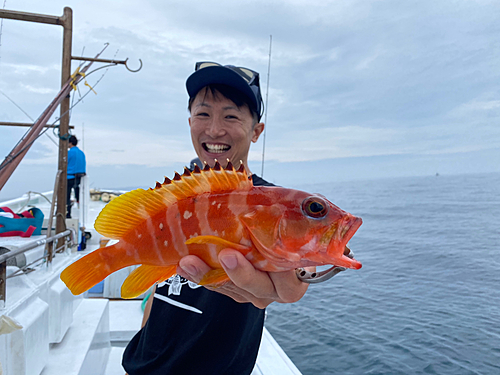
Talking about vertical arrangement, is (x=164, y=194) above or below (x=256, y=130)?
below

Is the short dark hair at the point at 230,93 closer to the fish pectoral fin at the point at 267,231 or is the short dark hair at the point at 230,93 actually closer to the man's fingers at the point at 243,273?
the fish pectoral fin at the point at 267,231

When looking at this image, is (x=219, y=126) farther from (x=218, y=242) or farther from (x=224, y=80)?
(x=218, y=242)

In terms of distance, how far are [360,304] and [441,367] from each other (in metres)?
3.10

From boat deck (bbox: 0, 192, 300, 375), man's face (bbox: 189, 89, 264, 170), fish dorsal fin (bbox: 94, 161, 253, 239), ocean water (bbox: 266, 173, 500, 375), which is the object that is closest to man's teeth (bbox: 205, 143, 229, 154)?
man's face (bbox: 189, 89, 264, 170)

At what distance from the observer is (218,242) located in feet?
4.11

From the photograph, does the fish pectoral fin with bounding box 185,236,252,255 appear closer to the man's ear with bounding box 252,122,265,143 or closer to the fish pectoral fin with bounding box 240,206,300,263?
the fish pectoral fin with bounding box 240,206,300,263

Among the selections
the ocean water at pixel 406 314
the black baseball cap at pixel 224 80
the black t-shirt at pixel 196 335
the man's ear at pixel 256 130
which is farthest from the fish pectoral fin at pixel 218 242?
the ocean water at pixel 406 314

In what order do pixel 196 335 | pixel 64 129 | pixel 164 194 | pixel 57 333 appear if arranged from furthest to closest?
pixel 64 129, pixel 57 333, pixel 196 335, pixel 164 194

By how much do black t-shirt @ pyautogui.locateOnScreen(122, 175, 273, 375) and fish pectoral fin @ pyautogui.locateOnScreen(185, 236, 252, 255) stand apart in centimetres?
95

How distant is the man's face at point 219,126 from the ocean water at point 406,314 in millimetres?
6217

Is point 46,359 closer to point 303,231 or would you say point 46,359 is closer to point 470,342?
point 303,231

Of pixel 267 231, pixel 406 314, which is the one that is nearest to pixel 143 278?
pixel 267 231

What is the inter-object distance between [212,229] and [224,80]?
4.26ft

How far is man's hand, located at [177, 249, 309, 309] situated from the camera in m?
1.26
